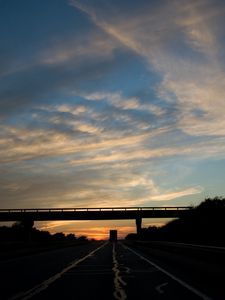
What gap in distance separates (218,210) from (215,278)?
154ft

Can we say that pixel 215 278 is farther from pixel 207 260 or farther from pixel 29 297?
pixel 29 297

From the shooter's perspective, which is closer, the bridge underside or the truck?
the bridge underside

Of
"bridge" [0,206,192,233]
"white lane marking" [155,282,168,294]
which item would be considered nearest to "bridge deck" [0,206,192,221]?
"bridge" [0,206,192,233]

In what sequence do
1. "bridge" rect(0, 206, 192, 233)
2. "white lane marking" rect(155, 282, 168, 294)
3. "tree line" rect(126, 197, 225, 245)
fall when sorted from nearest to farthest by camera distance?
1. "white lane marking" rect(155, 282, 168, 294)
2. "tree line" rect(126, 197, 225, 245)
3. "bridge" rect(0, 206, 192, 233)

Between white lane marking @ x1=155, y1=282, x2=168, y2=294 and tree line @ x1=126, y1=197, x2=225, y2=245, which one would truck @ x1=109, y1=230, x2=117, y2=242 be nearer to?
tree line @ x1=126, y1=197, x2=225, y2=245

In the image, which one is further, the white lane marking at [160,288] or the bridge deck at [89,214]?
the bridge deck at [89,214]

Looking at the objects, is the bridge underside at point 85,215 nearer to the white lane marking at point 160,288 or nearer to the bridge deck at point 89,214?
the bridge deck at point 89,214

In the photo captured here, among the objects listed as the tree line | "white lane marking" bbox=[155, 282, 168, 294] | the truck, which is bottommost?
"white lane marking" bbox=[155, 282, 168, 294]

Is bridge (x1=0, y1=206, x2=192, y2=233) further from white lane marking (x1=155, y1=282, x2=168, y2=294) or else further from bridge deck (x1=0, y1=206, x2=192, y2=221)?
white lane marking (x1=155, y1=282, x2=168, y2=294)

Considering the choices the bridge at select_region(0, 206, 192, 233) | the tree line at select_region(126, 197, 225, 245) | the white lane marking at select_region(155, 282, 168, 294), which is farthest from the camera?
the bridge at select_region(0, 206, 192, 233)

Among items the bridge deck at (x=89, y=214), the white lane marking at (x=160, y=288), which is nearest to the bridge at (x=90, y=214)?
the bridge deck at (x=89, y=214)

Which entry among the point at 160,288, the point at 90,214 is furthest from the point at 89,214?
the point at 160,288

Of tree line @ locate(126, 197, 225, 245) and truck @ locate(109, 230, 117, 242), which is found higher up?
truck @ locate(109, 230, 117, 242)

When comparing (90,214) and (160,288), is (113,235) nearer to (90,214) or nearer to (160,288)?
(90,214)
